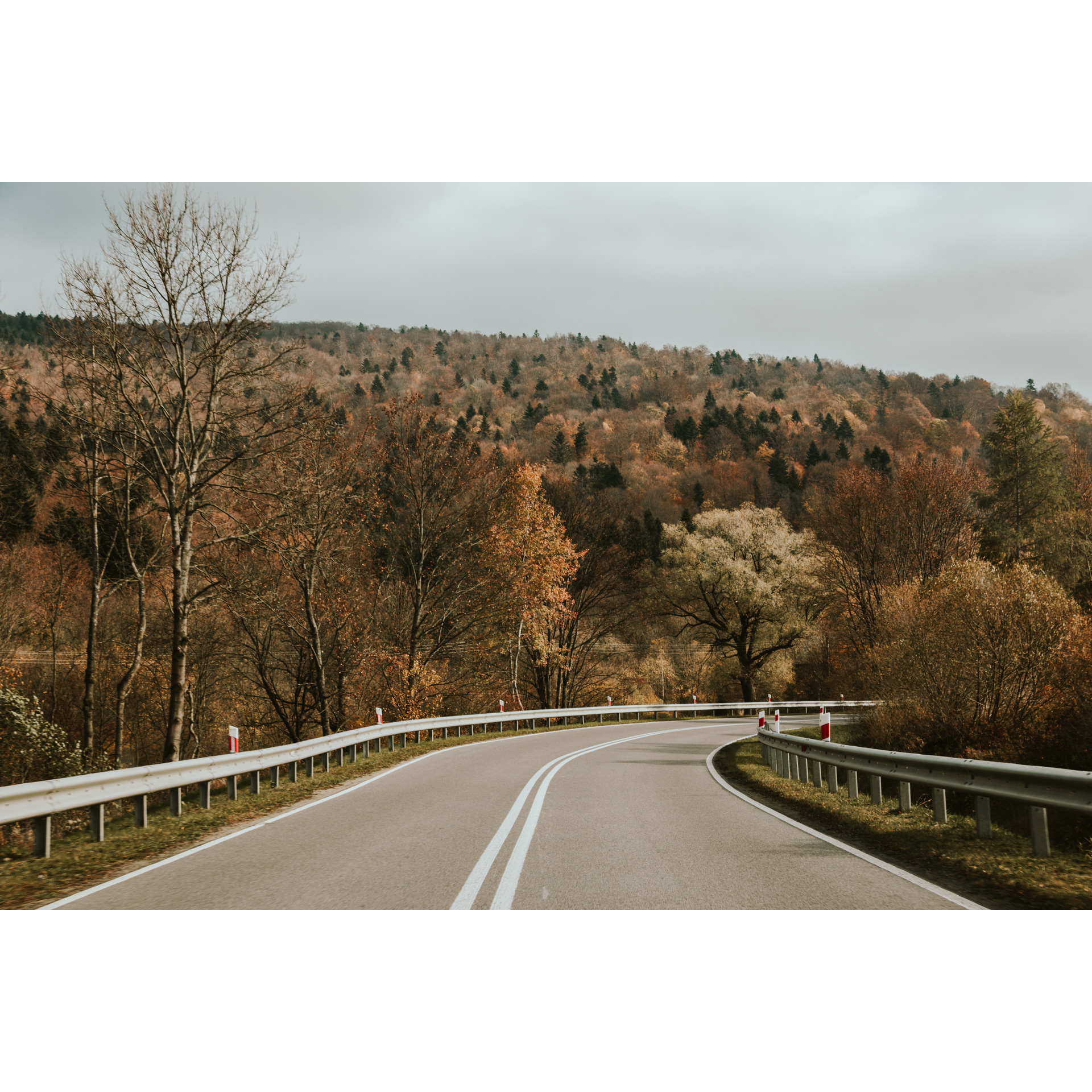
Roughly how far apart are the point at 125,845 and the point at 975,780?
8997 mm

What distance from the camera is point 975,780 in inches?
333

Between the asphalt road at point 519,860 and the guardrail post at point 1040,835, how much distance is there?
5.30 ft

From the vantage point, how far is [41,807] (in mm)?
8188

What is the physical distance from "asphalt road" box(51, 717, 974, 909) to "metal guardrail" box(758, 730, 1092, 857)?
5.12 ft

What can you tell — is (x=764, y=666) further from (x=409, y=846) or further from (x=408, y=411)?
(x=409, y=846)

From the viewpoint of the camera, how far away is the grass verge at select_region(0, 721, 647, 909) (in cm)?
708

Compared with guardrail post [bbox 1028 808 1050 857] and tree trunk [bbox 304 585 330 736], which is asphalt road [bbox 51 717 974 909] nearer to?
guardrail post [bbox 1028 808 1050 857]

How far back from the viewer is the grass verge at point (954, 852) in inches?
249

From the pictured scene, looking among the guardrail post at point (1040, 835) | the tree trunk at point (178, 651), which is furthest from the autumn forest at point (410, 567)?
the guardrail post at point (1040, 835)

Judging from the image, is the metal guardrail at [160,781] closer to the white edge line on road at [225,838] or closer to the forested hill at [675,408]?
the white edge line on road at [225,838]

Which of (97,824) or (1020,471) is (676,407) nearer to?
(1020,471)

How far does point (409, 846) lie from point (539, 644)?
2865cm

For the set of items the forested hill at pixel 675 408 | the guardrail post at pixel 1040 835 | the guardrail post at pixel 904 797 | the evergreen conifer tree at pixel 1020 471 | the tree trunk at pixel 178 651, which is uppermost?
the forested hill at pixel 675 408

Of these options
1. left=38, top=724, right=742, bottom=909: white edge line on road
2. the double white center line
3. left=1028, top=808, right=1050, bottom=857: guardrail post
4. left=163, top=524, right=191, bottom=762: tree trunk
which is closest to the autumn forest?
left=163, top=524, right=191, bottom=762: tree trunk
